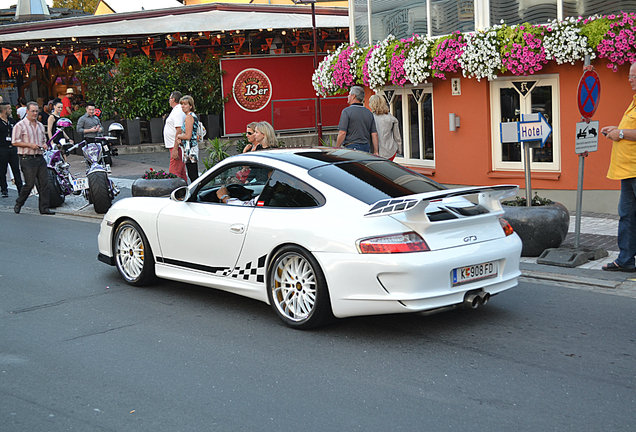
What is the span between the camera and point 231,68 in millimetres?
26906

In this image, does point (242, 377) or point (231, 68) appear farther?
point (231, 68)

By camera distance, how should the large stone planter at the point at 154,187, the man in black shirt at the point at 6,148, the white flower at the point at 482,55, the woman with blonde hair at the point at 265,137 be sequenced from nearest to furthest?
the woman with blonde hair at the point at 265,137 → the large stone planter at the point at 154,187 → the white flower at the point at 482,55 → the man in black shirt at the point at 6,148

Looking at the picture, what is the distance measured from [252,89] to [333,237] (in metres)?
21.5

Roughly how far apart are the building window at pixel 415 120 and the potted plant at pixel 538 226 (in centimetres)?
605

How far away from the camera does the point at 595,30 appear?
38.9 feet

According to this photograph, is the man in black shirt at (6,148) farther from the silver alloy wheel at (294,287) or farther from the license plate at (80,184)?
the silver alloy wheel at (294,287)

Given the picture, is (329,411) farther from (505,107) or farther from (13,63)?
(13,63)

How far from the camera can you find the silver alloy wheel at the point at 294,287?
6383mm

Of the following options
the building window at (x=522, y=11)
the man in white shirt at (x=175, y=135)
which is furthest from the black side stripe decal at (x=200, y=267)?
the building window at (x=522, y=11)

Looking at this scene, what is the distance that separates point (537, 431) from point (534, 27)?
30.5ft

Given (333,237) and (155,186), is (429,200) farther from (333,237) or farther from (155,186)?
(155,186)

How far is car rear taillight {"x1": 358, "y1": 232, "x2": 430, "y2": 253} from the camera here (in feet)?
19.7

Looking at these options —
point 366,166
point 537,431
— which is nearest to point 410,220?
point 366,166

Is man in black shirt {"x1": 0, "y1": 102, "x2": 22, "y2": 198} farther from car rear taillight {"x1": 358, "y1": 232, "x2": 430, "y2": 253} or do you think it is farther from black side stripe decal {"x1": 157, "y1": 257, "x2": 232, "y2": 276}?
car rear taillight {"x1": 358, "y1": 232, "x2": 430, "y2": 253}
